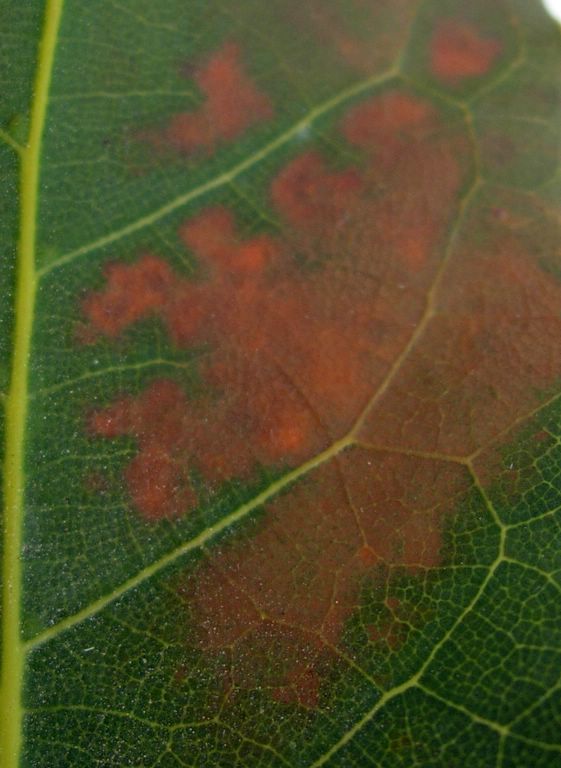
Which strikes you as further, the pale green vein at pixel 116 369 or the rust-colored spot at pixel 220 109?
the rust-colored spot at pixel 220 109

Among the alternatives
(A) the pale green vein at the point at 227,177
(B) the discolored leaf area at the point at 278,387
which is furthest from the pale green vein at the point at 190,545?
(A) the pale green vein at the point at 227,177

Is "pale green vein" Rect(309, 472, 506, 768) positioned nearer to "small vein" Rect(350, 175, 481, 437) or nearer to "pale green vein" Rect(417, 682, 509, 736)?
"pale green vein" Rect(417, 682, 509, 736)

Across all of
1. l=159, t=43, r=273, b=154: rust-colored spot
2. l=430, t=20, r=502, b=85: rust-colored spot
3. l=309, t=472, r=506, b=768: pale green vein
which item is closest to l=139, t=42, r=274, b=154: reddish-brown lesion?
l=159, t=43, r=273, b=154: rust-colored spot

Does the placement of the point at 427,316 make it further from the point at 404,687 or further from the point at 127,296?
the point at 404,687

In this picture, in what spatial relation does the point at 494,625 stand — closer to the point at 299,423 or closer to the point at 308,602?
the point at 308,602

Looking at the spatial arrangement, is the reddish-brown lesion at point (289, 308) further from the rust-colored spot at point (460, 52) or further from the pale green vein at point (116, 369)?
the rust-colored spot at point (460, 52)

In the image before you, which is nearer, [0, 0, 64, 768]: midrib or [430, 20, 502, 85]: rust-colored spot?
[0, 0, 64, 768]: midrib
